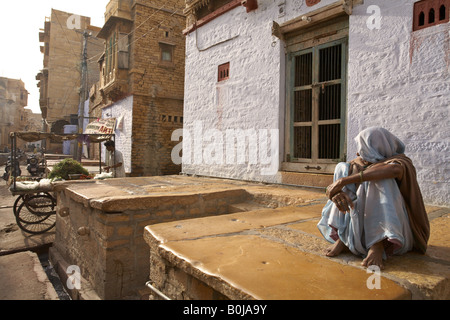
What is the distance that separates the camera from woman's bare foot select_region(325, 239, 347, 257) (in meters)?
1.87

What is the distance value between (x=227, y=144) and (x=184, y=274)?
4.80 m

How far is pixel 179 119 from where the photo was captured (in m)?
13.0

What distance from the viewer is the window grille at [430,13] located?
11.4 ft

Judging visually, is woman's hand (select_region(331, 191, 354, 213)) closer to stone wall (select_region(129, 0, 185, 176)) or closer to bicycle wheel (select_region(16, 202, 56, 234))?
bicycle wheel (select_region(16, 202, 56, 234))

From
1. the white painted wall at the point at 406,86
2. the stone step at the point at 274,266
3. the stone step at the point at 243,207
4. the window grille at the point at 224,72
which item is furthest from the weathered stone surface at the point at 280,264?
the window grille at the point at 224,72

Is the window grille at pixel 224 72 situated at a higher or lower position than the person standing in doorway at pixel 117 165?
higher

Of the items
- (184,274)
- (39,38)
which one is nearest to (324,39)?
(184,274)

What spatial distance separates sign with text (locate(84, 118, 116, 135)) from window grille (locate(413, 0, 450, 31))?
11.7m

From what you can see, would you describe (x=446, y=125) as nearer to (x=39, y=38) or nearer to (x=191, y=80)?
(x=191, y=80)

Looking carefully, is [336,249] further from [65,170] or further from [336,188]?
[65,170]

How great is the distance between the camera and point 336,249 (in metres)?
1.88

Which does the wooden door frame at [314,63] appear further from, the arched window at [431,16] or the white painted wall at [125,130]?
the white painted wall at [125,130]

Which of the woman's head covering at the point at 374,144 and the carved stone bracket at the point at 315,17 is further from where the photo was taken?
the carved stone bracket at the point at 315,17

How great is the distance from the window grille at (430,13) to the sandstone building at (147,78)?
993 cm
